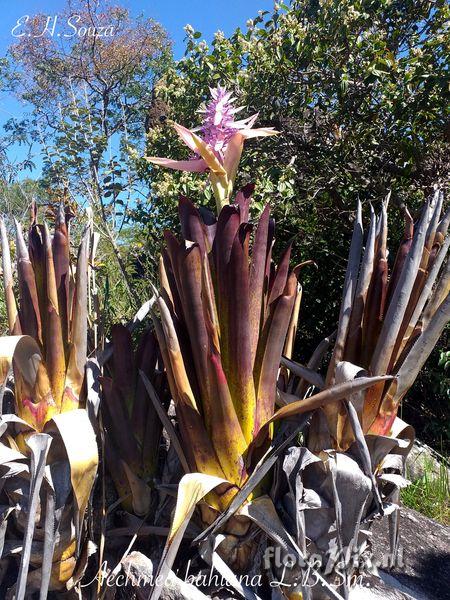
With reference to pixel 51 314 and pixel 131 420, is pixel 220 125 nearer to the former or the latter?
pixel 51 314

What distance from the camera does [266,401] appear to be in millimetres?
1441

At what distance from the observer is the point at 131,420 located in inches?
63.1

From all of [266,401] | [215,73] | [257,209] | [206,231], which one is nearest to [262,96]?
[215,73]

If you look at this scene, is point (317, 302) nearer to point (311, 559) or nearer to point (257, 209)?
point (257, 209)

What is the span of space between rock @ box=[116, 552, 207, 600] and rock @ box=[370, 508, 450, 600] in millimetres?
701

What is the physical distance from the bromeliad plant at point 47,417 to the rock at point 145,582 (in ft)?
0.50

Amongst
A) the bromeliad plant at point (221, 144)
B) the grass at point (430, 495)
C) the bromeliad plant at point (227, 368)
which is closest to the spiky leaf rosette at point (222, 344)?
the bromeliad plant at point (227, 368)

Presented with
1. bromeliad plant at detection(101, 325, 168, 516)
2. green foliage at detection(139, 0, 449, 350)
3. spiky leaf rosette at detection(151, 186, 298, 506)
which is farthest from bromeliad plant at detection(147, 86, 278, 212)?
green foliage at detection(139, 0, 449, 350)

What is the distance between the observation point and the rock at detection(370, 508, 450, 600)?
67.6 inches

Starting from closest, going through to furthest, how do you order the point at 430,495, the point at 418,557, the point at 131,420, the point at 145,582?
the point at 145,582, the point at 131,420, the point at 418,557, the point at 430,495

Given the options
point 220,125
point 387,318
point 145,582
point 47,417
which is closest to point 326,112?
point 220,125

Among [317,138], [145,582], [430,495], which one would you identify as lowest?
[430,495]

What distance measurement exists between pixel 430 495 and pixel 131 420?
1.90m

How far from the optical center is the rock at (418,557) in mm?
1716
